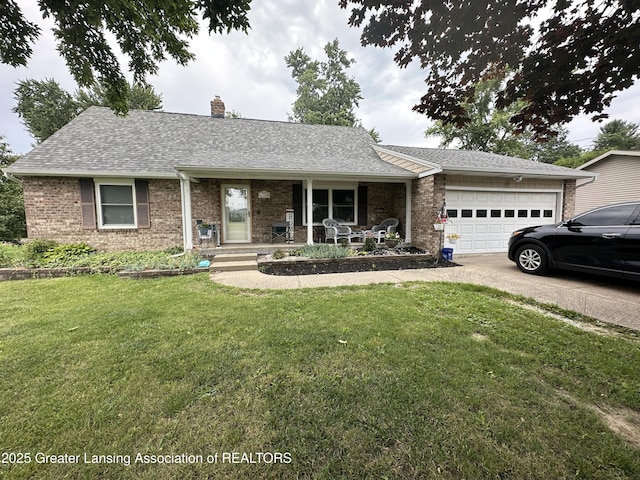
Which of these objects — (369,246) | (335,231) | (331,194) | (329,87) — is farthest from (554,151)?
(335,231)

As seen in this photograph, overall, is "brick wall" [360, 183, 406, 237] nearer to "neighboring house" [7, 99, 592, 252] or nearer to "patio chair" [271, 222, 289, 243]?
"neighboring house" [7, 99, 592, 252]

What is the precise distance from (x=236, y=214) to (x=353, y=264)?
454 cm

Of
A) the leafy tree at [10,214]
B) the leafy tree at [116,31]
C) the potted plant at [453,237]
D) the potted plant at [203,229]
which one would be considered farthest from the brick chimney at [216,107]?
the potted plant at [453,237]

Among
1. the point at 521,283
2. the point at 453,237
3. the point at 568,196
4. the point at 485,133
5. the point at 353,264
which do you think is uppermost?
the point at 485,133

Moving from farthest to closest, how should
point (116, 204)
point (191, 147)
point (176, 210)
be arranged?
point (191, 147), point (176, 210), point (116, 204)

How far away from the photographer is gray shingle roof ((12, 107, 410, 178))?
775 cm

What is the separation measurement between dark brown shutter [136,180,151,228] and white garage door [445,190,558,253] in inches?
369

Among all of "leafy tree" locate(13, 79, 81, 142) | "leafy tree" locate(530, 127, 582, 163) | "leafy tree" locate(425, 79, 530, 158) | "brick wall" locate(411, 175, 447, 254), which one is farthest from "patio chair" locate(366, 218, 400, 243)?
"leafy tree" locate(530, 127, 582, 163)

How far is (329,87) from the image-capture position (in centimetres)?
2459

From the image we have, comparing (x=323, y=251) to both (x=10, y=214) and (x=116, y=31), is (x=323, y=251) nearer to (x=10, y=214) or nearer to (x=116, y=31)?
(x=116, y=31)

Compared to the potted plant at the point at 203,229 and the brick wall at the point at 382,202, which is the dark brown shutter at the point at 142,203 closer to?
the potted plant at the point at 203,229

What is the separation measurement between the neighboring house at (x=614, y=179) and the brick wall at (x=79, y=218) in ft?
55.3

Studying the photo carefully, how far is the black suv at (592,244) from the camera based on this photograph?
178 inches

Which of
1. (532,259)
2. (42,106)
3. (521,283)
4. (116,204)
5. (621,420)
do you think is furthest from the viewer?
(42,106)
